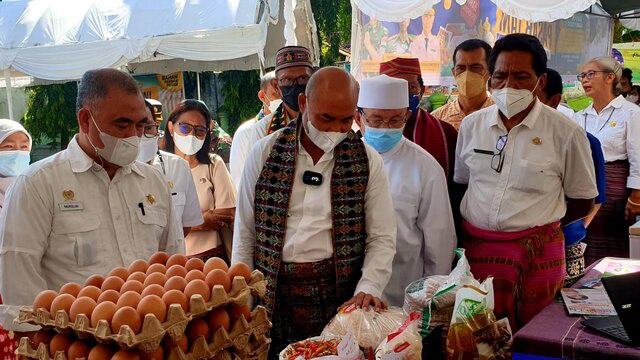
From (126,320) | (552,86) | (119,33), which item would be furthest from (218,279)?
(119,33)

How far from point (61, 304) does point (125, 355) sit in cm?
25

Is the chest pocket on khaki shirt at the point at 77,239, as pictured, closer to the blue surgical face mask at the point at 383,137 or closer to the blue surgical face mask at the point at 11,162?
the blue surgical face mask at the point at 383,137

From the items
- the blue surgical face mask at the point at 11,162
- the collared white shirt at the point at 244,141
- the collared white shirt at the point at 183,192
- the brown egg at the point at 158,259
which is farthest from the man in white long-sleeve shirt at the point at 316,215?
the blue surgical face mask at the point at 11,162

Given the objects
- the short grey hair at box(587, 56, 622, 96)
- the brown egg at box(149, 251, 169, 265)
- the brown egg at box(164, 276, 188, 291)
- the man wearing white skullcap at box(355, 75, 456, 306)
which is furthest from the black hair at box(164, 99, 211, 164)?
the short grey hair at box(587, 56, 622, 96)

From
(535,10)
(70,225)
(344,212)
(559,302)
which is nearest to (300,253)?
(344,212)

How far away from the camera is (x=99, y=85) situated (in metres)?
A: 2.09

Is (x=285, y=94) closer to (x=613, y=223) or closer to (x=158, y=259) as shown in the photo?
(x=158, y=259)

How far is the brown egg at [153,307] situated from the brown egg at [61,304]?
0.20m

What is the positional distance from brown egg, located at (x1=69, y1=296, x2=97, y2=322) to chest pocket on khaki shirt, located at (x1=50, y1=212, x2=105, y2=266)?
64 centimetres

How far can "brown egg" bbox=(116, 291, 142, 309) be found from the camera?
4.83 feet

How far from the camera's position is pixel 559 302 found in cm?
256

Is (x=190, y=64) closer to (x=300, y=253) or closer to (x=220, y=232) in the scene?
(x=220, y=232)

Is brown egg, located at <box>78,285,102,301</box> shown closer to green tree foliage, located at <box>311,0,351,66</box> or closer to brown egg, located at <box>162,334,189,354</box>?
brown egg, located at <box>162,334,189,354</box>

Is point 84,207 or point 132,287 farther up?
point 84,207
